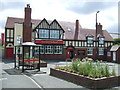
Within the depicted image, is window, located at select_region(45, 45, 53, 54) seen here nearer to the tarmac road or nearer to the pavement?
the tarmac road

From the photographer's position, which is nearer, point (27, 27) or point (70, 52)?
point (27, 27)

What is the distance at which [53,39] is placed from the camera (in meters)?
33.7

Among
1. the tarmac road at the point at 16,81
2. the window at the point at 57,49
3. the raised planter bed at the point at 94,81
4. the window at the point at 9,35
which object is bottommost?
the tarmac road at the point at 16,81

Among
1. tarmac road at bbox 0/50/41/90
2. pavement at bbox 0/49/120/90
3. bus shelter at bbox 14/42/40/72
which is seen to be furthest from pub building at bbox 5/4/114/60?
pavement at bbox 0/49/120/90

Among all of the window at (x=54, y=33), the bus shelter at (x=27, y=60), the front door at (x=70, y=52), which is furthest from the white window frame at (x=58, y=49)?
the bus shelter at (x=27, y=60)

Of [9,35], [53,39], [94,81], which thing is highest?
[9,35]

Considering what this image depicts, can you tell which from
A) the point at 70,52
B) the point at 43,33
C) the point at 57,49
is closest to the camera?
the point at 43,33

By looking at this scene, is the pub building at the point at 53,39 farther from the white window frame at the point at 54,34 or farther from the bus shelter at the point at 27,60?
the bus shelter at the point at 27,60

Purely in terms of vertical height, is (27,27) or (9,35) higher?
(27,27)

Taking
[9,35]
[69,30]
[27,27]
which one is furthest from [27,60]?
[69,30]

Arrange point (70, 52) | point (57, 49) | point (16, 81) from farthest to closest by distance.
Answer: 1. point (70, 52)
2. point (57, 49)
3. point (16, 81)

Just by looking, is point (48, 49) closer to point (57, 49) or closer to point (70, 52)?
point (57, 49)

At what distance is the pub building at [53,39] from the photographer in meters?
32.7

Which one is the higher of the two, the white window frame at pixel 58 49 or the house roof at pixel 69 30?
the house roof at pixel 69 30
